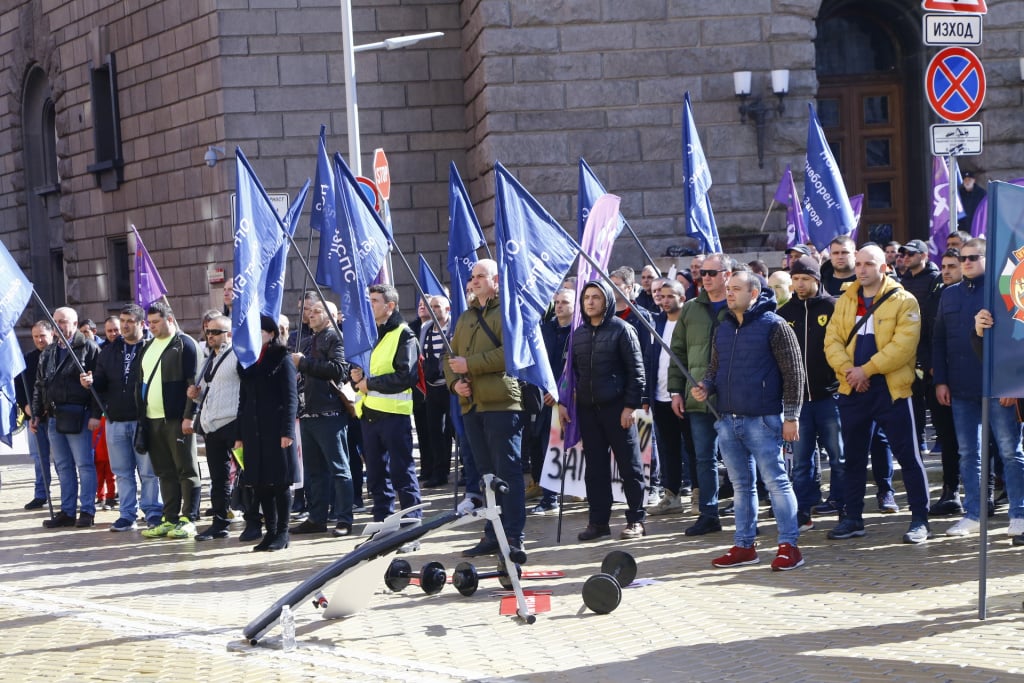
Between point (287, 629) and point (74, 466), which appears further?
point (74, 466)

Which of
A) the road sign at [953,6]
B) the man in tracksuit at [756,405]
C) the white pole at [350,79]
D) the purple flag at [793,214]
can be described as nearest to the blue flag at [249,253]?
the man in tracksuit at [756,405]

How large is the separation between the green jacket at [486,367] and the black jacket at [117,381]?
382cm

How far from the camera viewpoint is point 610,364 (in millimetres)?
10938

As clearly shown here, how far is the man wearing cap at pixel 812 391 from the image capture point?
10789 millimetres

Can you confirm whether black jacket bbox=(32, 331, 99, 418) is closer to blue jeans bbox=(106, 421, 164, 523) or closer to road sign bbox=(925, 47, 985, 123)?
blue jeans bbox=(106, 421, 164, 523)

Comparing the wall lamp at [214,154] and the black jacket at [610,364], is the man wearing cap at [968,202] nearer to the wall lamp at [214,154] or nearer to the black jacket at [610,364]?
the black jacket at [610,364]

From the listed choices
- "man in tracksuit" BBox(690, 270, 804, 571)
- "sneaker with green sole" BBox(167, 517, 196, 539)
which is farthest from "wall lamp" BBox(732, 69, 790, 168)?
"man in tracksuit" BBox(690, 270, 804, 571)

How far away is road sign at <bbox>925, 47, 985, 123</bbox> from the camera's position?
11156 millimetres

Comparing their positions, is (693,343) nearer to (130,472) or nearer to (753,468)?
(753,468)

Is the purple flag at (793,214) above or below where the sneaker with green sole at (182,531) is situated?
above

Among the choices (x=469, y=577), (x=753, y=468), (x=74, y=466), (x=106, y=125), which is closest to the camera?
(x=469, y=577)

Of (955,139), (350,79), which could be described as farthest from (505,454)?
(350,79)

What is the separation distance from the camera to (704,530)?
10.9 meters

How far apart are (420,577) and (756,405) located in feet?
7.87
